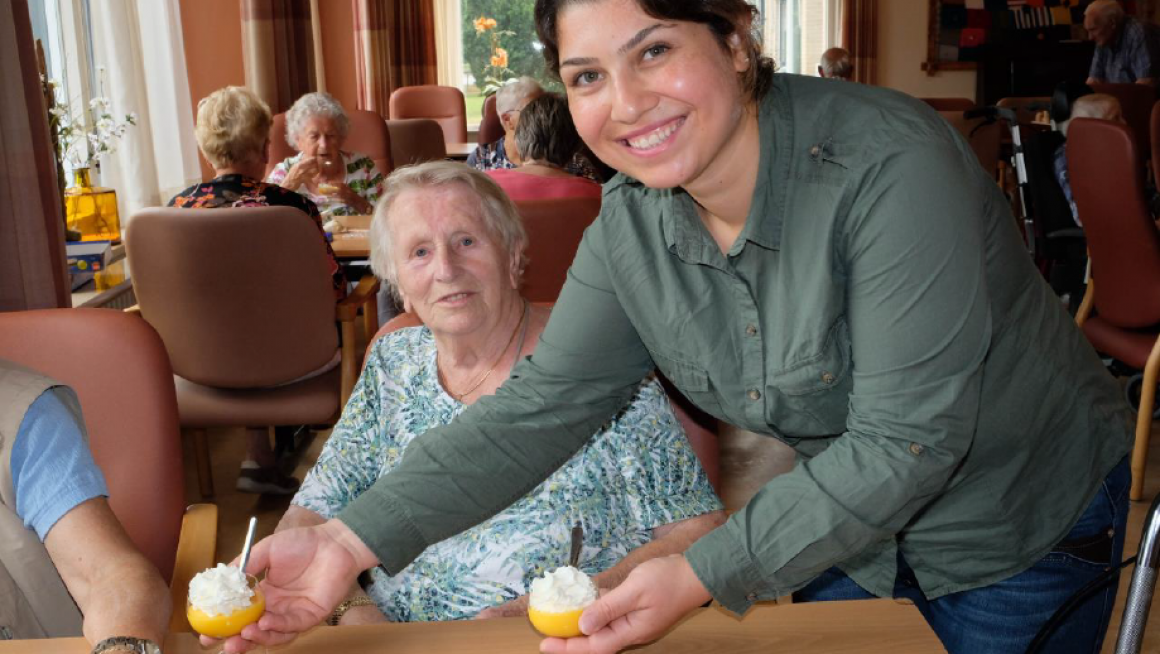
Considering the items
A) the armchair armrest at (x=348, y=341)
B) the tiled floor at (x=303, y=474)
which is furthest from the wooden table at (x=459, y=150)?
the armchair armrest at (x=348, y=341)

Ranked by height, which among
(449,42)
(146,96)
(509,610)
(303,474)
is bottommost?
(303,474)

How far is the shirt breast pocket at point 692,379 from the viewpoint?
128 centimetres

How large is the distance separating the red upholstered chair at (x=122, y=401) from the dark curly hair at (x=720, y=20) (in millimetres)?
855

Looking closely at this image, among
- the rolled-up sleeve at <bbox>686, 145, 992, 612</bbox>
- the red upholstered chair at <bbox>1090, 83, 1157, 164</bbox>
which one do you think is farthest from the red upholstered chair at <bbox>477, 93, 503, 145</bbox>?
the rolled-up sleeve at <bbox>686, 145, 992, 612</bbox>

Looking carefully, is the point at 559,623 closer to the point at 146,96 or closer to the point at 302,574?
the point at 302,574

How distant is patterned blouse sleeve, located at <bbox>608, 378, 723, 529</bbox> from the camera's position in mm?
1722

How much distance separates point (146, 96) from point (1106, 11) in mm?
6562

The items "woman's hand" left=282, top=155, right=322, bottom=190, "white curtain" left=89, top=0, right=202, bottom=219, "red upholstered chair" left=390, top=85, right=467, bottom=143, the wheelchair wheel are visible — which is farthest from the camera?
"red upholstered chair" left=390, top=85, right=467, bottom=143

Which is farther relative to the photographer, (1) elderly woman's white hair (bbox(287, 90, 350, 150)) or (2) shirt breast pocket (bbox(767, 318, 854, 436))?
(1) elderly woman's white hair (bbox(287, 90, 350, 150))

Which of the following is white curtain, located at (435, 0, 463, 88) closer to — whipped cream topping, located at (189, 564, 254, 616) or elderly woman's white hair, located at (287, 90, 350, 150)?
elderly woman's white hair, located at (287, 90, 350, 150)

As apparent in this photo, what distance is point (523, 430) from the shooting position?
140 centimetres

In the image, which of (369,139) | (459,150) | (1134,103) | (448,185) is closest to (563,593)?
(448,185)

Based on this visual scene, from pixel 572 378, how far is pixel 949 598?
0.55 metres

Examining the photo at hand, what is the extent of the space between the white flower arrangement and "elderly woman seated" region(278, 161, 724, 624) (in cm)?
221
